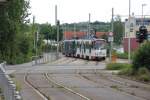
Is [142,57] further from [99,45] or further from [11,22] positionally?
[99,45]

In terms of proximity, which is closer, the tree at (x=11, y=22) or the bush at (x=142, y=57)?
the tree at (x=11, y=22)

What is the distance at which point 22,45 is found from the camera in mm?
81000

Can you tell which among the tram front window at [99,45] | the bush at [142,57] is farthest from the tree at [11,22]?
the tram front window at [99,45]

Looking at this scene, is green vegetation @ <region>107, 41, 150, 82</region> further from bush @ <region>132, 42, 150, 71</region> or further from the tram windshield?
the tram windshield

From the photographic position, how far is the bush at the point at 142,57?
139 feet

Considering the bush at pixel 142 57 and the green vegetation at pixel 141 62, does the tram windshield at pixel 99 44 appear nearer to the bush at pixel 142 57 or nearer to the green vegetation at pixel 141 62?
A: the green vegetation at pixel 141 62

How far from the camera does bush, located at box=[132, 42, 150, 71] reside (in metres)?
42.5

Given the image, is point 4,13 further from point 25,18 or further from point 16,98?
point 16,98

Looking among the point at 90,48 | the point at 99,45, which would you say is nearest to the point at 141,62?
the point at 99,45

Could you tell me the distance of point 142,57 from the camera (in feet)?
140

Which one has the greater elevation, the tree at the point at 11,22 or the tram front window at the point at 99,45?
the tree at the point at 11,22

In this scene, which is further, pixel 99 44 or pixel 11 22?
pixel 99 44

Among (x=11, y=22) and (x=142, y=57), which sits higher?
(x=11, y=22)

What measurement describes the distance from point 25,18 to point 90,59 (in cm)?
4351
